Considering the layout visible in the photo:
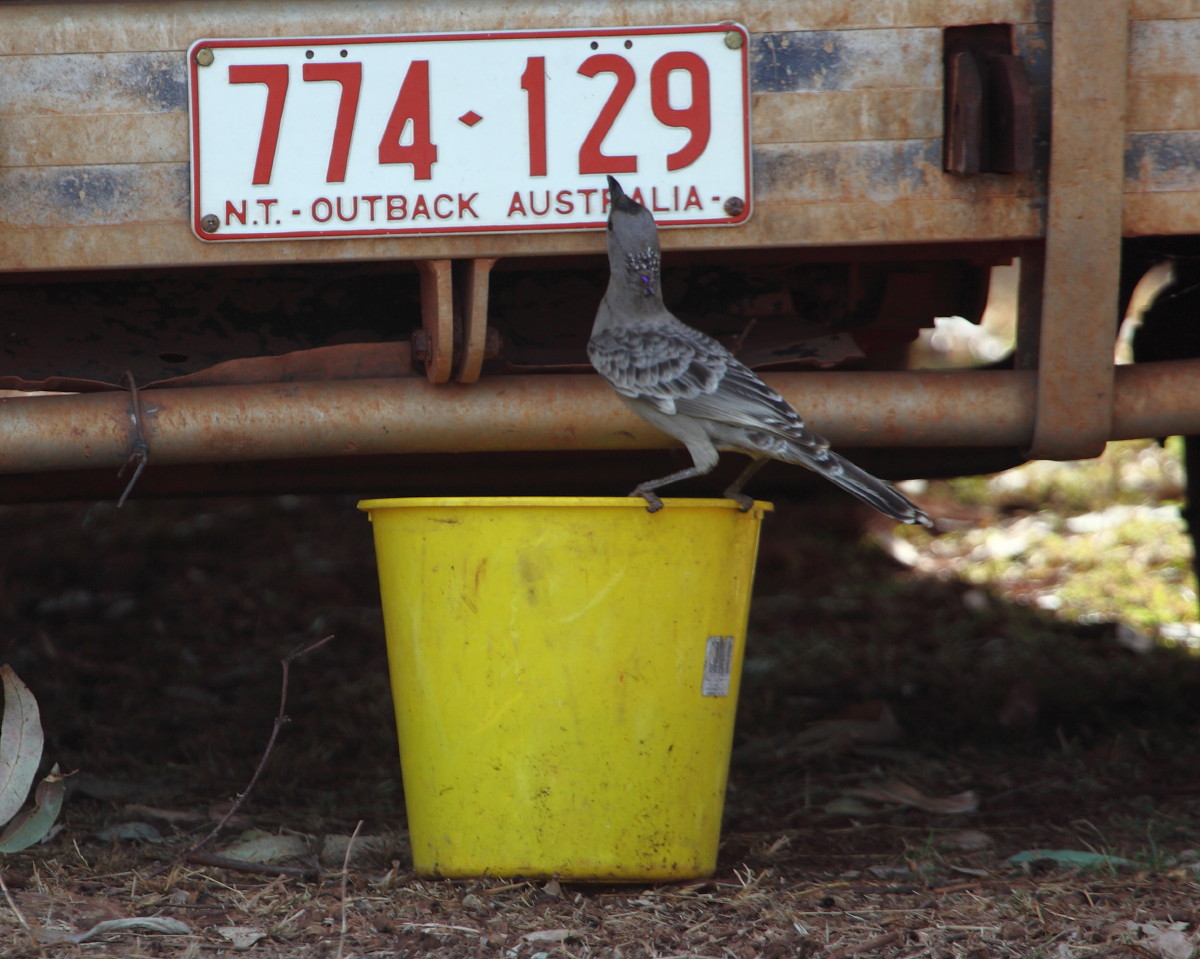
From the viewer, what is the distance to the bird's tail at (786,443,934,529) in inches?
110

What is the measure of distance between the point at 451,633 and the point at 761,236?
0.98 m

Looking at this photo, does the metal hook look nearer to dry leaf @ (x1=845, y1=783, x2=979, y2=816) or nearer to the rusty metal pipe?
the rusty metal pipe

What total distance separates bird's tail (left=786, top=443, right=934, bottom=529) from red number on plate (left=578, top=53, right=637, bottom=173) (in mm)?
652

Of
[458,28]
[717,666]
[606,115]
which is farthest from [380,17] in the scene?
[717,666]

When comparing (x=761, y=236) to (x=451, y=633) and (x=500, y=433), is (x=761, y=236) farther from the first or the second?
(x=451, y=633)

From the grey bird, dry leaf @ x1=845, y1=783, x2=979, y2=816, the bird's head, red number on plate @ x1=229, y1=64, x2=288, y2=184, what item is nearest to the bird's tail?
the grey bird

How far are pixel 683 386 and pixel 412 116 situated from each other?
75cm

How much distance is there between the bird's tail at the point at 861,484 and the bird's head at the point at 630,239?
459 mm

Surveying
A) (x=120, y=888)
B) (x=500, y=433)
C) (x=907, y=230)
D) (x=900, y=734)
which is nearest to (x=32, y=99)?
(x=500, y=433)

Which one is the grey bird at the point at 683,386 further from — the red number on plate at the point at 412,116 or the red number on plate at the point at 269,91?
the red number on plate at the point at 269,91

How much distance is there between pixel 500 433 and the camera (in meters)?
2.90

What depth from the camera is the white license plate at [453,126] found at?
8.83ft

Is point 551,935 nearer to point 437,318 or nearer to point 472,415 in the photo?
point 472,415

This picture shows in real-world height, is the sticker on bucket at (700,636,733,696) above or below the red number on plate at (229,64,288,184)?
below
